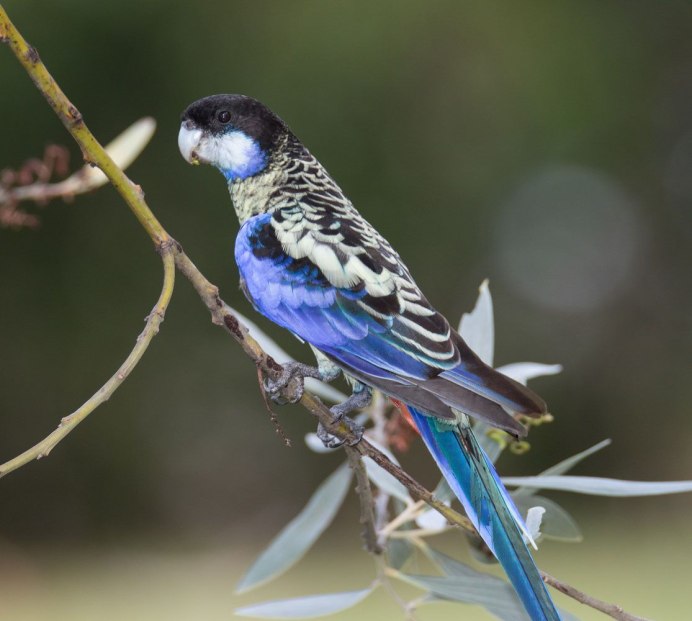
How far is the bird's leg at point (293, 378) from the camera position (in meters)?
0.87

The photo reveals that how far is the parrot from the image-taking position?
83 centimetres

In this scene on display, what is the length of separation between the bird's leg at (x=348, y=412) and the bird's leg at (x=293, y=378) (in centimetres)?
4

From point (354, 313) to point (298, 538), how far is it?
1.21 ft

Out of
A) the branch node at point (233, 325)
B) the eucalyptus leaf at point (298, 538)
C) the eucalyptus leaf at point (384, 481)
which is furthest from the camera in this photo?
the eucalyptus leaf at point (298, 538)

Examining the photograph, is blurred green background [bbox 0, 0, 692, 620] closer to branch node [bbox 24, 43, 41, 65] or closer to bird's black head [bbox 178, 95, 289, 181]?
bird's black head [bbox 178, 95, 289, 181]

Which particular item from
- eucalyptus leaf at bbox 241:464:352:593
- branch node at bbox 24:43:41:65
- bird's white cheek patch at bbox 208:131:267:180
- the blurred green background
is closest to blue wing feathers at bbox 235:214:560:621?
bird's white cheek patch at bbox 208:131:267:180

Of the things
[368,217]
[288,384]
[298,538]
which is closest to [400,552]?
[298,538]

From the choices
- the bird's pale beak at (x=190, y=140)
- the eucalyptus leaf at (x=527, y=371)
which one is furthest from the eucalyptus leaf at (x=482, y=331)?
the bird's pale beak at (x=190, y=140)

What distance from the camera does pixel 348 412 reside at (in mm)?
983

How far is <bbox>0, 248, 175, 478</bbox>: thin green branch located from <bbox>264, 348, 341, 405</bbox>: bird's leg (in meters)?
0.17

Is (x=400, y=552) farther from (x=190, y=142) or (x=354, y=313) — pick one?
(x=190, y=142)

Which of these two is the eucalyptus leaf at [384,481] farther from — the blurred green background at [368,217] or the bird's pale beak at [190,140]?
the blurred green background at [368,217]

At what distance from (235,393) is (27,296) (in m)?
0.80

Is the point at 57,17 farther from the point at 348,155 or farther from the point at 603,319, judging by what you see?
the point at 603,319
